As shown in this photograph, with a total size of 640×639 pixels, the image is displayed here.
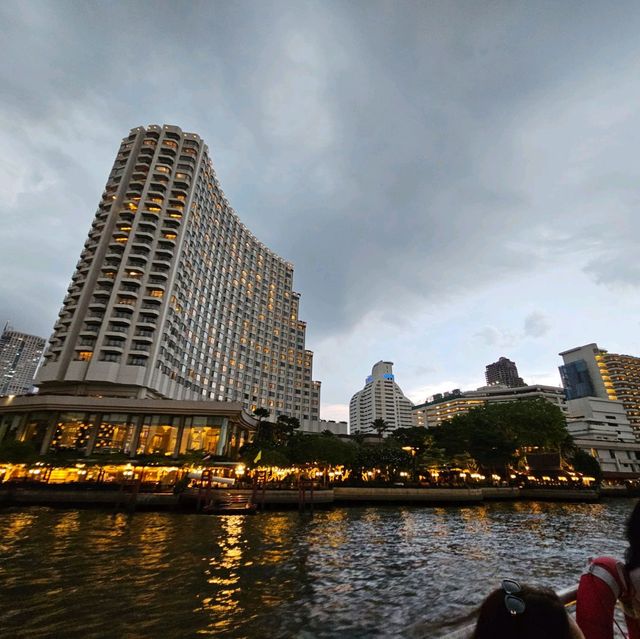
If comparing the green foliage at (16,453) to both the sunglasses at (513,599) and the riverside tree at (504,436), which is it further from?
the riverside tree at (504,436)

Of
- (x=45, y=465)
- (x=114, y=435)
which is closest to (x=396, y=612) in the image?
(x=45, y=465)

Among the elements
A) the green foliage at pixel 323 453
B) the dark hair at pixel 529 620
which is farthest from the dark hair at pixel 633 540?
the green foliage at pixel 323 453

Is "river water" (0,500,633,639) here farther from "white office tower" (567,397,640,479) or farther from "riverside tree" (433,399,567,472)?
"white office tower" (567,397,640,479)

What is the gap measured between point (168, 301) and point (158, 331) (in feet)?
23.6

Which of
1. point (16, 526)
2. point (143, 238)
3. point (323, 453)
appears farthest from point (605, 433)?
point (16, 526)

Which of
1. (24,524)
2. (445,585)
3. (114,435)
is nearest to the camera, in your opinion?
(445,585)

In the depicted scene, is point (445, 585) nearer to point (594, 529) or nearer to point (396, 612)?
point (396, 612)

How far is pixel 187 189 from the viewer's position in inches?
3620

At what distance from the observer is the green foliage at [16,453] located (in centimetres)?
5141

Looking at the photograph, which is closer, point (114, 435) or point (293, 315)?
point (114, 435)

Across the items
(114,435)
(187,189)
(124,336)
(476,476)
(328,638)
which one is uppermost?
(187,189)

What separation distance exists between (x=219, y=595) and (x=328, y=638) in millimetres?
5906

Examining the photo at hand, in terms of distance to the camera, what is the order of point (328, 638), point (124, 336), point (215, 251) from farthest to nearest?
point (215, 251), point (124, 336), point (328, 638)

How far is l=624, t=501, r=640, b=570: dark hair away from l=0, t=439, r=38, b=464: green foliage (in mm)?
67248
